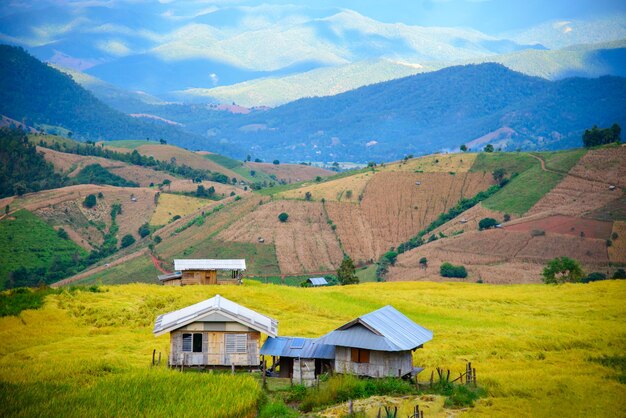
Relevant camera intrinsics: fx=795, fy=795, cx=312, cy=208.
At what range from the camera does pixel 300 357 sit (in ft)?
136

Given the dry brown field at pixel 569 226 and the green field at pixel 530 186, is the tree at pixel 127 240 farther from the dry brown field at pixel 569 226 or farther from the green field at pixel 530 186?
the dry brown field at pixel 569 226

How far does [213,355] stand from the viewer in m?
Answer: 42.4

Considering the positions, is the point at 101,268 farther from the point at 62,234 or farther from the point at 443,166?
the point at 443,166

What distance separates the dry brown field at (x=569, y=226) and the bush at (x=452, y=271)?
18.2m

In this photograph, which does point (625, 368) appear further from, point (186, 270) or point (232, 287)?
point (186, 270)

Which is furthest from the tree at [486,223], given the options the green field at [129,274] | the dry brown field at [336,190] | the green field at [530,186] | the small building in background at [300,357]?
the small building in background at [300,357]

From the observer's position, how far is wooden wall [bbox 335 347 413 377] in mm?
40375

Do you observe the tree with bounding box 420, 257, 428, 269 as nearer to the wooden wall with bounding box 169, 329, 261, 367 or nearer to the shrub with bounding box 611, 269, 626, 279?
the shrub with bounding box 611, 269, 626, 279

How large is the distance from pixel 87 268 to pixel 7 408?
133221mm

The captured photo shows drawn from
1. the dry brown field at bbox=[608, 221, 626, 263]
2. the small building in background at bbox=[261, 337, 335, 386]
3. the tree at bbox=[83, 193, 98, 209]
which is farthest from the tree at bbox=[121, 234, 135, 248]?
the small building in background at bbox=[261, 337, 335, 386]

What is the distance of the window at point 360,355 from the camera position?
40.9 meters

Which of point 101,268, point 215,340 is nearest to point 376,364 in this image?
point 215,340

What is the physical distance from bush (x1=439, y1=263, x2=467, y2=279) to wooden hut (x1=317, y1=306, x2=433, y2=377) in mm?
89543

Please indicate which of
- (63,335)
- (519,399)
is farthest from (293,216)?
(519,399)
